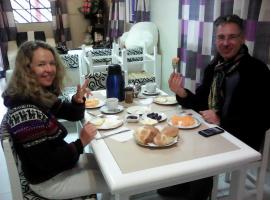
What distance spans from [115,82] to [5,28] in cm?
388

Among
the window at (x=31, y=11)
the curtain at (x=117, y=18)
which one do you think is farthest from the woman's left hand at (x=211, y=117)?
the window at (x=31, y=11)

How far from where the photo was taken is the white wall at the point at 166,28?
308 centimetres

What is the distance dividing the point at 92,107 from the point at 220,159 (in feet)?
2.66

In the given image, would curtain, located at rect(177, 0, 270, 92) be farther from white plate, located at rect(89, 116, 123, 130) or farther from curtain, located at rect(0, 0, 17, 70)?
curtain, located at rect(0, 0, 17, 70)

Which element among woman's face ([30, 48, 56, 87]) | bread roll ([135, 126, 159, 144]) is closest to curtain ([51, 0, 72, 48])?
woman's face ([30, 48, 56, 87])

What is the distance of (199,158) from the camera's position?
3.48ft

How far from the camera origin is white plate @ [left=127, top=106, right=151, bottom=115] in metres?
1.51

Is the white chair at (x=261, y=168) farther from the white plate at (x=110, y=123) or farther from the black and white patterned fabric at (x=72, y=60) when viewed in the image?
the black and white patterned fabric at (x=72, y=60)

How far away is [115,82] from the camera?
1.66 meters

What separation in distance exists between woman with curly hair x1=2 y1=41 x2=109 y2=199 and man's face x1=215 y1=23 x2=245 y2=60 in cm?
86

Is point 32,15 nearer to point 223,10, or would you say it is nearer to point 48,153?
point 223,10

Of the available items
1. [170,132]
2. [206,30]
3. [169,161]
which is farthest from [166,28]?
[169,161]

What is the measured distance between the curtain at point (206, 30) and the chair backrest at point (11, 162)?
1.49 m

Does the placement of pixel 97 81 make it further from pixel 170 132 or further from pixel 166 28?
pixel 166 28
